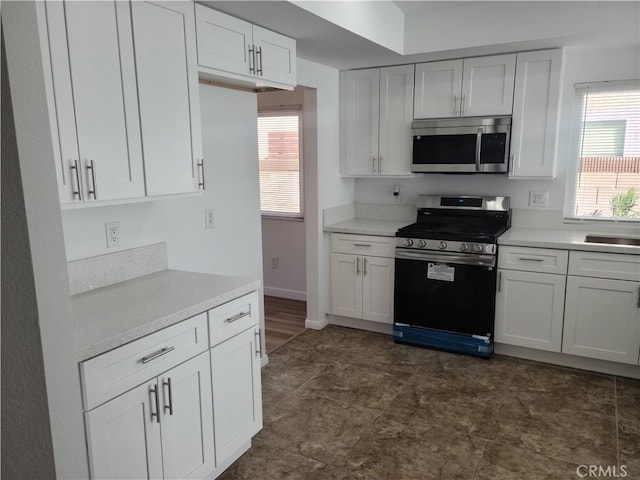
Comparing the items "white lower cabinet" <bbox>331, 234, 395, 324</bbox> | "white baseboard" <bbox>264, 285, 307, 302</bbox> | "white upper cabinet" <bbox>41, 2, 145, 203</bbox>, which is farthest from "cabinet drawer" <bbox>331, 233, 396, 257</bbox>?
"white upper cabinet" <bbox>41, 2, 145, 203</bbox>

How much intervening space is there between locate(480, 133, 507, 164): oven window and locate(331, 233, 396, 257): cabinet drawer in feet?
3.08

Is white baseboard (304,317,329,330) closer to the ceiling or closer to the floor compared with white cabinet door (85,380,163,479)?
closer to the floor

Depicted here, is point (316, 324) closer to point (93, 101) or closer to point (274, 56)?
point (274, 56)

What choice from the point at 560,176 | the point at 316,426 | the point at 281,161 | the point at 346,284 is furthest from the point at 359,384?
the point at 281,161

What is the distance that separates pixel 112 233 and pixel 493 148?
107 inches

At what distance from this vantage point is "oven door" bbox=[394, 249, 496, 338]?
11.5 ft

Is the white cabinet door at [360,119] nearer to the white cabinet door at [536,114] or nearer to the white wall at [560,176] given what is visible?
the white wall at [560,176]

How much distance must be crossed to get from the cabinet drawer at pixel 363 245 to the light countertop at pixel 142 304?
5.82ft

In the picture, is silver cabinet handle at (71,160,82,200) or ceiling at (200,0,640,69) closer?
silver cabinet handle at (71,160,82,200)

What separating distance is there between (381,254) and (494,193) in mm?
1066

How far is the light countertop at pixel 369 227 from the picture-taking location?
3.89 meters

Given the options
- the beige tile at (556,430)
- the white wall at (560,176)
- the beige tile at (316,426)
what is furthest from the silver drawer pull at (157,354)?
the white wall at (560,176)

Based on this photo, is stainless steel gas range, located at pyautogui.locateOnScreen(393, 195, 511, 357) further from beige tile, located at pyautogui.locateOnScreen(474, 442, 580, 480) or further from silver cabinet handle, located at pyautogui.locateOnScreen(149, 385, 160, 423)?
silver cabinet handle, located at pyautogui.locateOnScreen(149, 385, 160, 423)

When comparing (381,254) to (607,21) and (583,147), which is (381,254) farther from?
(607,21)
